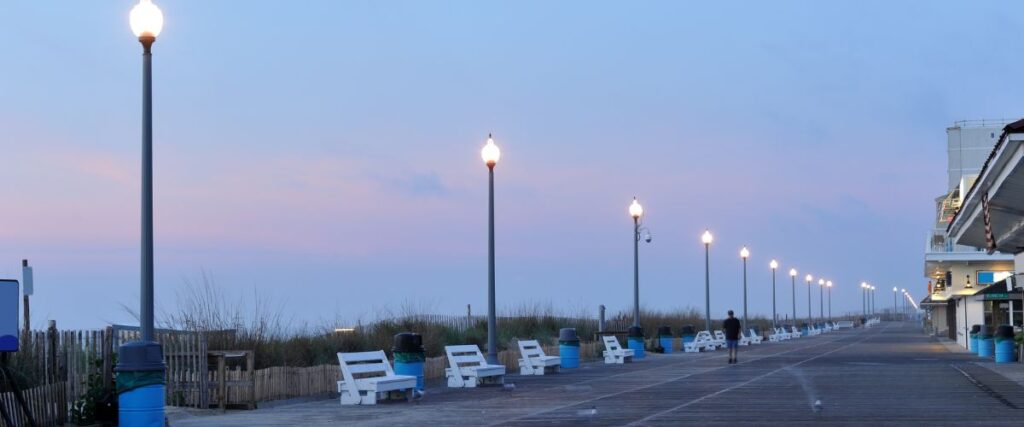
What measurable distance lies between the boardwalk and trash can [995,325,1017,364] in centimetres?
533

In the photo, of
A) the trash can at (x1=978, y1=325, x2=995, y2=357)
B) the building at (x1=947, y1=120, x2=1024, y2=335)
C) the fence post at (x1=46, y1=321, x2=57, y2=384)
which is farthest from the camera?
the trash can at (x1=978, y1=325, x2=995, y2=357)

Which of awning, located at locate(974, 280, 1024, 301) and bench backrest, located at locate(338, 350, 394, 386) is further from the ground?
awning, located at locate(974, 280, 1024, 301)

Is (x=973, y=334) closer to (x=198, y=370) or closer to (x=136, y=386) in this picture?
(x=198, y=370)

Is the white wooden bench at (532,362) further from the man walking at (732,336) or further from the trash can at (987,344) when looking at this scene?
the trash can at (987,344)

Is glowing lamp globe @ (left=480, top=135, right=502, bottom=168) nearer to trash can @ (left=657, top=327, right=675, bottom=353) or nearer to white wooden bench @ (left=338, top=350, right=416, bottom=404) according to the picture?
white wooden bench @ (left=338, top=350, right=416, bottom=404)

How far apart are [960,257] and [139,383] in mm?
62905

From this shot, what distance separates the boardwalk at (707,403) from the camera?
17922 millimetres

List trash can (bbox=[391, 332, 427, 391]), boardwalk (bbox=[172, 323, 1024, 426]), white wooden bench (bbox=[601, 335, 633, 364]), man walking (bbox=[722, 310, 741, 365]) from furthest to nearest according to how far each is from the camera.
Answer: man walking (bbox=[722, 310, 741, 365])
white wooden bench (bbox=[601, 335, 633, 364])
trash can (bbox=[391, 332, 427, 391])
boardwalk (bbox=[172, 323, 1024, 426])

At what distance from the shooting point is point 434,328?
117 feet

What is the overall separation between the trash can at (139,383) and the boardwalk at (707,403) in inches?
83.0

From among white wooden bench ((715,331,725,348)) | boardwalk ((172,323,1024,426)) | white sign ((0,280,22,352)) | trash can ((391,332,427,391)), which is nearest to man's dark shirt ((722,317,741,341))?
boardwalk ((172,323,1024,426))

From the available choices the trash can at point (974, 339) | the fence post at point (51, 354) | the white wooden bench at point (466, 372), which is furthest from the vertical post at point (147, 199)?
the trash can at point (974, 339)

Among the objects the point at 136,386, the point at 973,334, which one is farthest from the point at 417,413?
the point at 973,334

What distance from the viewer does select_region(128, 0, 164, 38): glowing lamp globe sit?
632 inches
